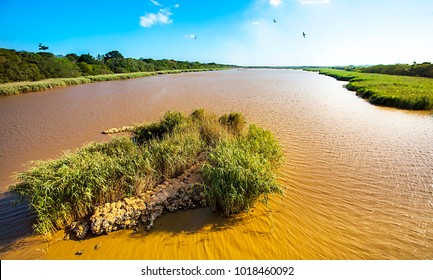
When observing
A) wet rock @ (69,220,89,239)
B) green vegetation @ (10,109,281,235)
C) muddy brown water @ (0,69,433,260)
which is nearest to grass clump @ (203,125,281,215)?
green vegetation @ (10,109,281,235)

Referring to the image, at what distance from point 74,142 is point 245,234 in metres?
10.3

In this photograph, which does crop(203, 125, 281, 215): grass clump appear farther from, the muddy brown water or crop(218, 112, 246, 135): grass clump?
crop(218, 112, 246, 135): grass clump

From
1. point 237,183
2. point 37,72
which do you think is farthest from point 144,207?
point 37,72

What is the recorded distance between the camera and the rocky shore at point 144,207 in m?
4.19

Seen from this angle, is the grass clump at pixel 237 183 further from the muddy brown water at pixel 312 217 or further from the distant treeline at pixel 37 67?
the distant treeline at pixel 37 67

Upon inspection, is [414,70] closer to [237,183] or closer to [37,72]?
[237,183]

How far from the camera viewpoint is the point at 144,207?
15.1 feet

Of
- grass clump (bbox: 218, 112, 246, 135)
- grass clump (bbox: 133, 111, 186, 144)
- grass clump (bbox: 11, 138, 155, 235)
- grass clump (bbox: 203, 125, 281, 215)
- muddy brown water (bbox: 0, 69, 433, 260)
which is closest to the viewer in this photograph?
muddy brown water (bbox: 0, 69, 433, 260)

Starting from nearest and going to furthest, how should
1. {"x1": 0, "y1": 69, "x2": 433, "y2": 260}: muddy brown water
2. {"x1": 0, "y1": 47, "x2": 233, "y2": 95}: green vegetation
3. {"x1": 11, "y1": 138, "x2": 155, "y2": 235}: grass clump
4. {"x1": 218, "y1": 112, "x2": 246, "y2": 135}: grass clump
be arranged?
{"x1": 0, "y1": 69, "x2": 433, "y2": 260}: muddy brown water
{"x1": 11, "y1": 138, "x2": 155, "y2": 235}: grass clump
{"x1": 218, "y1": 112, "x2": 246, "y2": 135}: grass clump
{"x1": 0, "y1": 47, "x2": 233, "y2": 95}: green vegetation

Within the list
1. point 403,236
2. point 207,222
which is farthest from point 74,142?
point 403,236

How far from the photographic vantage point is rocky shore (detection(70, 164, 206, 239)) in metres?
4.19

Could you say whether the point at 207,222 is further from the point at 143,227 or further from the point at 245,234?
the point at 143,227

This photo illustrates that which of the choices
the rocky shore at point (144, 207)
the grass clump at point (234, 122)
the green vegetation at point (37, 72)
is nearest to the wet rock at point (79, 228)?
the rocky shore at point (144, 207)

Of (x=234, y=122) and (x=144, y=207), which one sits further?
(x=234, y=122)
